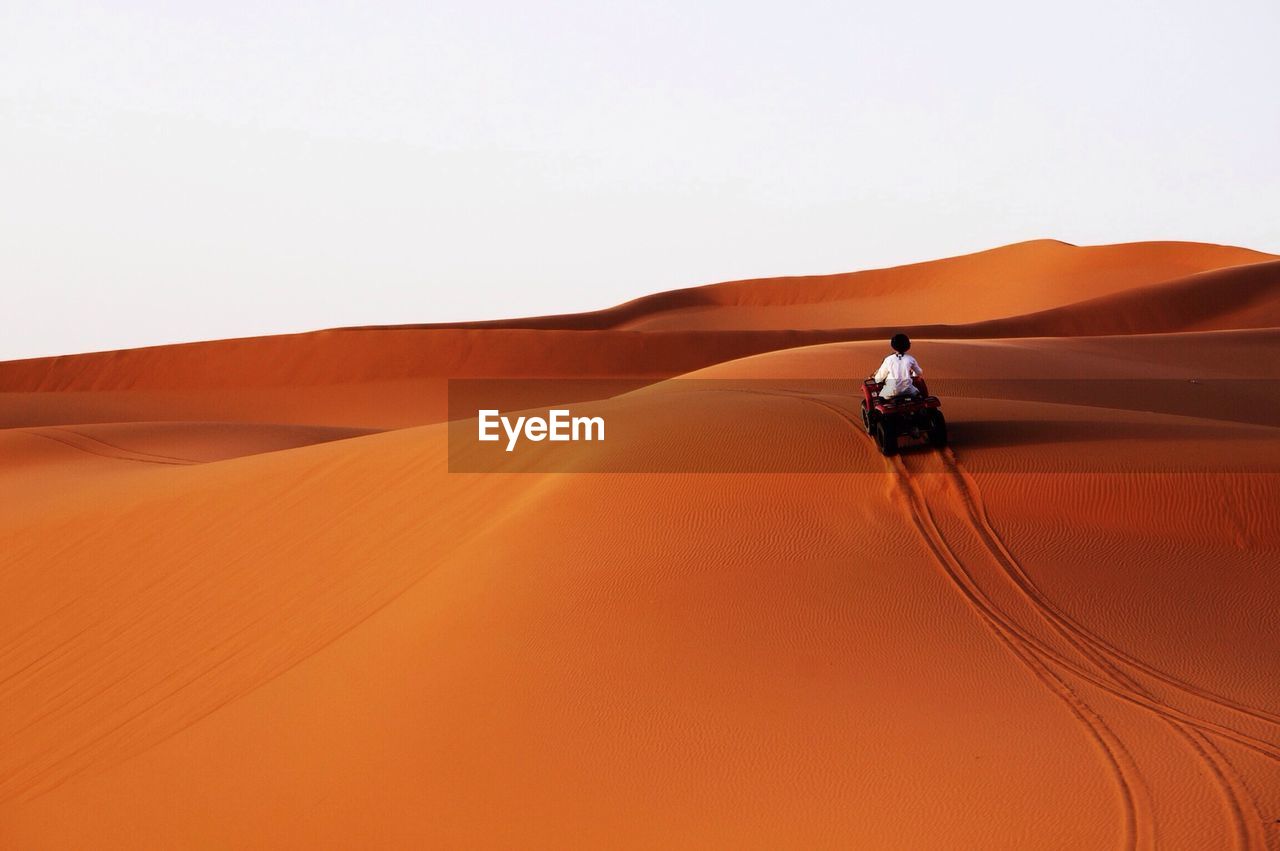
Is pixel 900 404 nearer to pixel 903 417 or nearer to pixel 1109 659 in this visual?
pixel 903 417

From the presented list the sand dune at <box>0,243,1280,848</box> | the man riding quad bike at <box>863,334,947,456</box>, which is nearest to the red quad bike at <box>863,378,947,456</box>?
the man riding quad bike at <box>863,334,947,456</box>

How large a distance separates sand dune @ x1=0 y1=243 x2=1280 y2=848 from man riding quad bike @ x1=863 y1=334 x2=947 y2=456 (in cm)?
26

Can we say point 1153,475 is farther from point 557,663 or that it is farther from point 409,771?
point 409,771

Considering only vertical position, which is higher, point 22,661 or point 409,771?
point 22,661

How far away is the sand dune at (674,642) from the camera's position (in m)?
6.65

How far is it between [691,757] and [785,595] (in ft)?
7.56

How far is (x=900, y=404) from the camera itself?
1191cm

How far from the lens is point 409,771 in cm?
743

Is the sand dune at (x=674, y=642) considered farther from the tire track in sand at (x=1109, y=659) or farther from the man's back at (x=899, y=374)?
the man's back at (x=899, y=374)

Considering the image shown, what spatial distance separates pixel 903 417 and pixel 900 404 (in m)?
0.19

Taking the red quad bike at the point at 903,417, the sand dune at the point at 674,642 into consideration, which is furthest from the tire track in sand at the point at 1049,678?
the red quad bike at the point at 903,417

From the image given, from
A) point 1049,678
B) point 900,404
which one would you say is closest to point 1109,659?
point 1049,678

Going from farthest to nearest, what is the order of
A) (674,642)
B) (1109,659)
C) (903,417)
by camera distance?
1. (903,417)
2. (674,642)
3. (1109,659)

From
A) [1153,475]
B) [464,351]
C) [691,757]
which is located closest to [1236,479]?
[1153,475]
